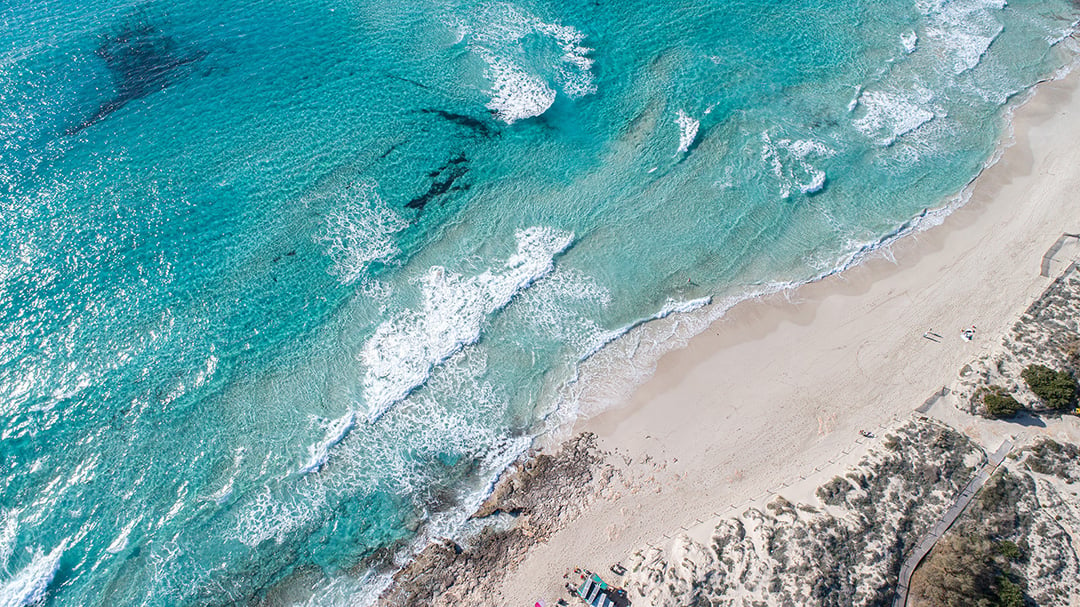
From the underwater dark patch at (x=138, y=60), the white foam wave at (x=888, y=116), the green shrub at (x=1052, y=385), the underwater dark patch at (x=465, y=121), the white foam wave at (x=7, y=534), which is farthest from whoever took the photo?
the white foam wave at (x=888, y=116)

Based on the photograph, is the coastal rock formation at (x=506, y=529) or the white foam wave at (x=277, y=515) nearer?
the coastal rock formation at (x=506, y=529)

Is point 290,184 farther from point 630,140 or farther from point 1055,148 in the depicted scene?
point 1055,148

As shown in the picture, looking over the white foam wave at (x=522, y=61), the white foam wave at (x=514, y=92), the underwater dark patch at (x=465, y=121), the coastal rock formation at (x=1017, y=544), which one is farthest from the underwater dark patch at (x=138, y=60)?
the coastal rock formation at (x=1017, y=544)

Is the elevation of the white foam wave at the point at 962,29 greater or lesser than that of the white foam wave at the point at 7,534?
greater

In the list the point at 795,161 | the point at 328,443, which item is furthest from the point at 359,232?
the point at 795,161

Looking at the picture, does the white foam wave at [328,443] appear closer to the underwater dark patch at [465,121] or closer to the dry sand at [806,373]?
the dry sand at [806,373]

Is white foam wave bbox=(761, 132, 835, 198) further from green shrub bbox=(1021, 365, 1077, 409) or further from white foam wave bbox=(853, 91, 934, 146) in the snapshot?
green shrub bbox=(1021, 365, 1077, 409)

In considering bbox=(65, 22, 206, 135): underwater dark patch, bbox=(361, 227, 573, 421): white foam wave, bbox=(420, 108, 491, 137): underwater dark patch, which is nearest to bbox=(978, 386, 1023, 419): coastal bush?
bbox=(361, 227, 573, 421): white foam wave
